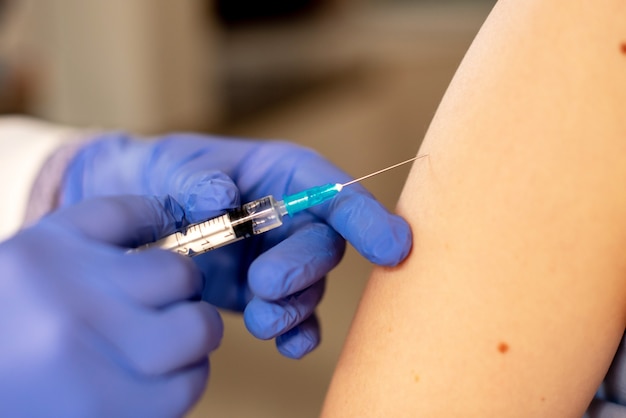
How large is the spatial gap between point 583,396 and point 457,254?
187mm

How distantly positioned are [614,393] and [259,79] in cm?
307

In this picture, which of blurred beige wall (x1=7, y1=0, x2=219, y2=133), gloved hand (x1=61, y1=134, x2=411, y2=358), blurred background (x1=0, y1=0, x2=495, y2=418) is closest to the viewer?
gloved hand (x1=61, y1=134, x2=411, y2=358)

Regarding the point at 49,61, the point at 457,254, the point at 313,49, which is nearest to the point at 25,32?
the point at 49,61

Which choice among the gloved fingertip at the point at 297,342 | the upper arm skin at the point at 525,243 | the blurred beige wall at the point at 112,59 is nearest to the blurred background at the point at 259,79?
the blurred beige wall at the point at 112,59

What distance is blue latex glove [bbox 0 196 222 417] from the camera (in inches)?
23.3

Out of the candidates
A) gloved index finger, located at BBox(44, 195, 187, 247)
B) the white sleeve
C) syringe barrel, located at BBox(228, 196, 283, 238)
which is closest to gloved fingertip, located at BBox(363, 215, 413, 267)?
syringe barrel, located at BBox(228, 196, 283, 238)

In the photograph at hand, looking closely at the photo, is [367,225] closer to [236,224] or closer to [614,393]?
[236,224]

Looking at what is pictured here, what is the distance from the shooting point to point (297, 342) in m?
0.81

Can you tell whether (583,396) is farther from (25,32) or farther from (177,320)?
(25,32)

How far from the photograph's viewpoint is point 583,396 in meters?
0.66

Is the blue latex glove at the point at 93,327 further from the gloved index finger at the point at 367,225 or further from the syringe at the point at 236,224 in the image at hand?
the gloved index finger at the point at 367,225

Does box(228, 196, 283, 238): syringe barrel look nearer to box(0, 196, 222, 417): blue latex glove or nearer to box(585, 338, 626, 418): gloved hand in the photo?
box(0, 196, 222, 417): blue latex glove

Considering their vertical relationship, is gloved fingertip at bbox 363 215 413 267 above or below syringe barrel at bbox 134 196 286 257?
above

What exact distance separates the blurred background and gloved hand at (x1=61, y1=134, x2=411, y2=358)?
3.42 ft
